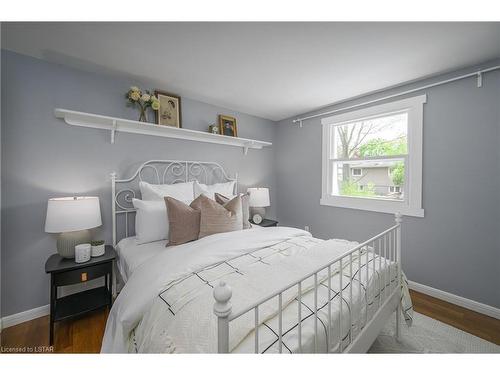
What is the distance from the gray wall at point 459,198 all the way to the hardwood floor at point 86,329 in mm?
229

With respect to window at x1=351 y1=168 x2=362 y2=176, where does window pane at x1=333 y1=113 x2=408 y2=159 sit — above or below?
above

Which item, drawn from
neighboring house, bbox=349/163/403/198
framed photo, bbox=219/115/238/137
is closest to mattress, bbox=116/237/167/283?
framed photo, bbox=219/115/238/137

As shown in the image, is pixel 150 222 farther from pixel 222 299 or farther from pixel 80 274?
pixel 222 299

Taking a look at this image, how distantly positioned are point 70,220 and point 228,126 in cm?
209

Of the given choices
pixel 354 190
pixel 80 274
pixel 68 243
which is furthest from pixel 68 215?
pixel 354 190

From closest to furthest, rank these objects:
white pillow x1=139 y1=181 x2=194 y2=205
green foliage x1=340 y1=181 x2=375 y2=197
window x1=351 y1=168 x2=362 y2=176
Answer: white pillow x1=139 y1=181 x2=194 y2=205 < green foliage x1=340 y1=181 x2=375 y2=197 < window x1=351 y1=168 x2=362 y2=176

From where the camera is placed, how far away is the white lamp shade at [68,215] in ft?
5.26

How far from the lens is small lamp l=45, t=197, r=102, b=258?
1.61 metres

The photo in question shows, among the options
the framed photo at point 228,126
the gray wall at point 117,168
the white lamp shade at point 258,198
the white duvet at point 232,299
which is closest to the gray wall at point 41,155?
the gray wall at point 117,168

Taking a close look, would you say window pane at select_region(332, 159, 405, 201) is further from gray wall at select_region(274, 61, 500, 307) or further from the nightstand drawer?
the nightstand drawer

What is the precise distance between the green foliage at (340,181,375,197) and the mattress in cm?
242

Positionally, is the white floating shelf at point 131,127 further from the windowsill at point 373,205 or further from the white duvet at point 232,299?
the windowsill at point 373,205
